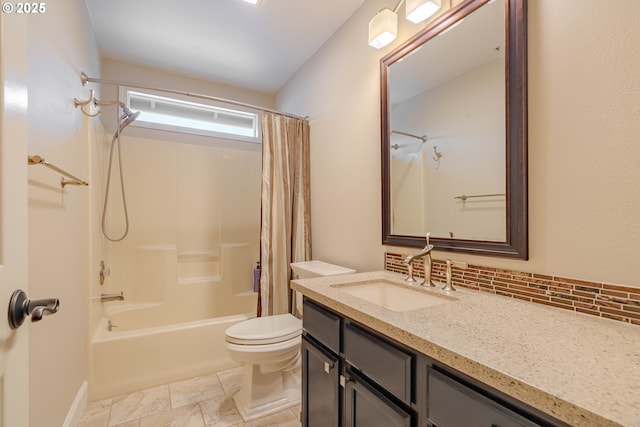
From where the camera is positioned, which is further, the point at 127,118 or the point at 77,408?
the point at 127,118

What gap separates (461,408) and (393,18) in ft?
5.41

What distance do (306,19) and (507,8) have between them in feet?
4.51

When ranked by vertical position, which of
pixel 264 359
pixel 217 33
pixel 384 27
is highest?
pixel 217 33

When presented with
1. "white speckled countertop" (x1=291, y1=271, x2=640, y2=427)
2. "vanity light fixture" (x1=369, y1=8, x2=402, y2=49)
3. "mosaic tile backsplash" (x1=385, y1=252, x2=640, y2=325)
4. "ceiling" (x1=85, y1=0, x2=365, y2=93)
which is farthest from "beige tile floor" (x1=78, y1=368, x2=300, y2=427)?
"ceiling" (x1=85, y1=0, x2=365, y2=93)

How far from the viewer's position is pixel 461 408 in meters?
0.62

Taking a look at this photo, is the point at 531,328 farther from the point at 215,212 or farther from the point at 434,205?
the point at 215,212

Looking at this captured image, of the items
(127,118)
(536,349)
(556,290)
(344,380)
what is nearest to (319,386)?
(344,380)

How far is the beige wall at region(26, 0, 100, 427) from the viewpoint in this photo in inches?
43.7

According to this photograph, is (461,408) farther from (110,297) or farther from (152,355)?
(110,297)

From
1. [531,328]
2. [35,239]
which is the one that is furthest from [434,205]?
[35,239]

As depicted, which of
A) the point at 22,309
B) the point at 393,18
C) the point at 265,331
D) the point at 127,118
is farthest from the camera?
the point at 127,118

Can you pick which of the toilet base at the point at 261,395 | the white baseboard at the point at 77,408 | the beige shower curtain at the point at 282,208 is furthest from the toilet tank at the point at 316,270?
the white baseboard at the point at 77,408

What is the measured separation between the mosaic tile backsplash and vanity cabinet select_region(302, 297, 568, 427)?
531 mm

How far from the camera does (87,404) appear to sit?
172cm
